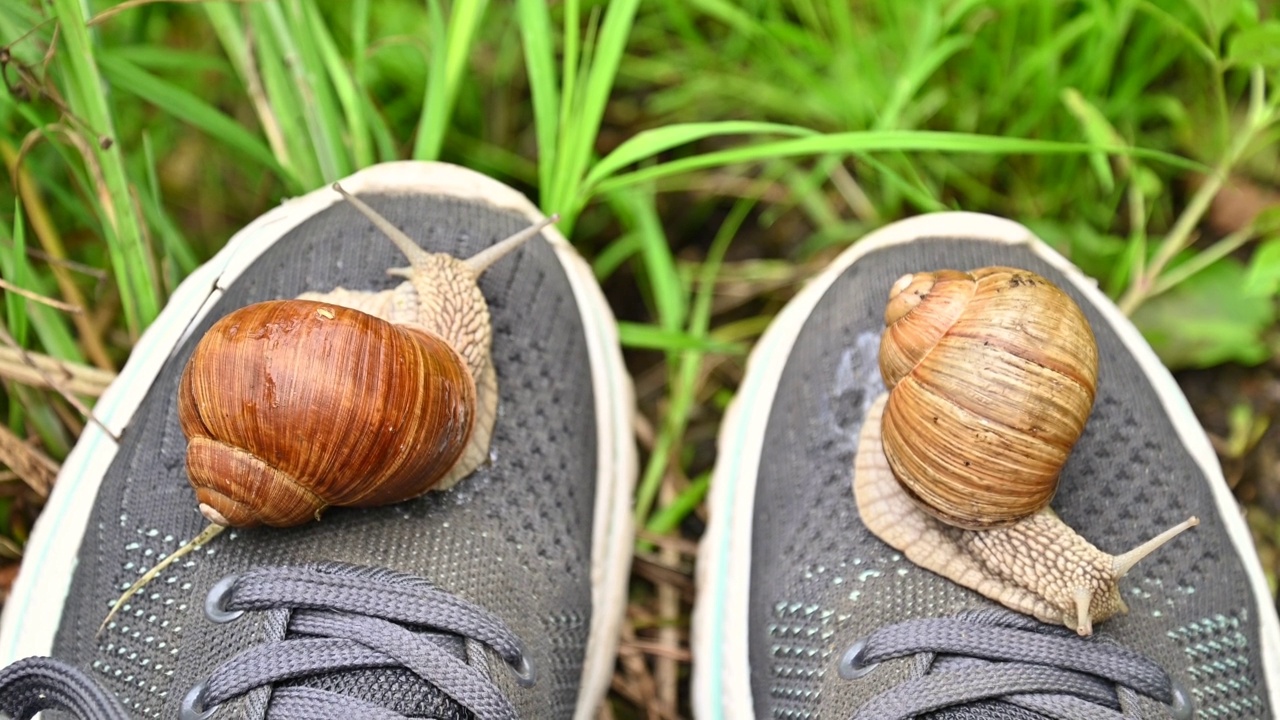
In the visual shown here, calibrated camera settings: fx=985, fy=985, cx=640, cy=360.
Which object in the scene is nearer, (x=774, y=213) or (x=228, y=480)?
(x=228, y=480)

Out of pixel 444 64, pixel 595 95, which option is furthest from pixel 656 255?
pixel 444 64

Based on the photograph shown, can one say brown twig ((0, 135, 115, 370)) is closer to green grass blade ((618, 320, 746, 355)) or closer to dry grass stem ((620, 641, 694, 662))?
green grass blade ((618, 320, 746, 355))

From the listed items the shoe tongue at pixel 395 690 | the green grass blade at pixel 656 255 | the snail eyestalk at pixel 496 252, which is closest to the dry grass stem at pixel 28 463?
the shoe tongue at pixel 395 690

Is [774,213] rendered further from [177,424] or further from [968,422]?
[177,424]

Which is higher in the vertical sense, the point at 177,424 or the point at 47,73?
the point at 47,73

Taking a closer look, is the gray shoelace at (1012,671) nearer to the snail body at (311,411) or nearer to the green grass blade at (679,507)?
the green grass blade at (679,507)

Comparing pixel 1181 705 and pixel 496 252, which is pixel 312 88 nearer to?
pixel 496 252

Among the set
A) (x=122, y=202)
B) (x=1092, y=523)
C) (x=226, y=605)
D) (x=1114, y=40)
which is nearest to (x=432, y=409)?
(x=226, y=605)
